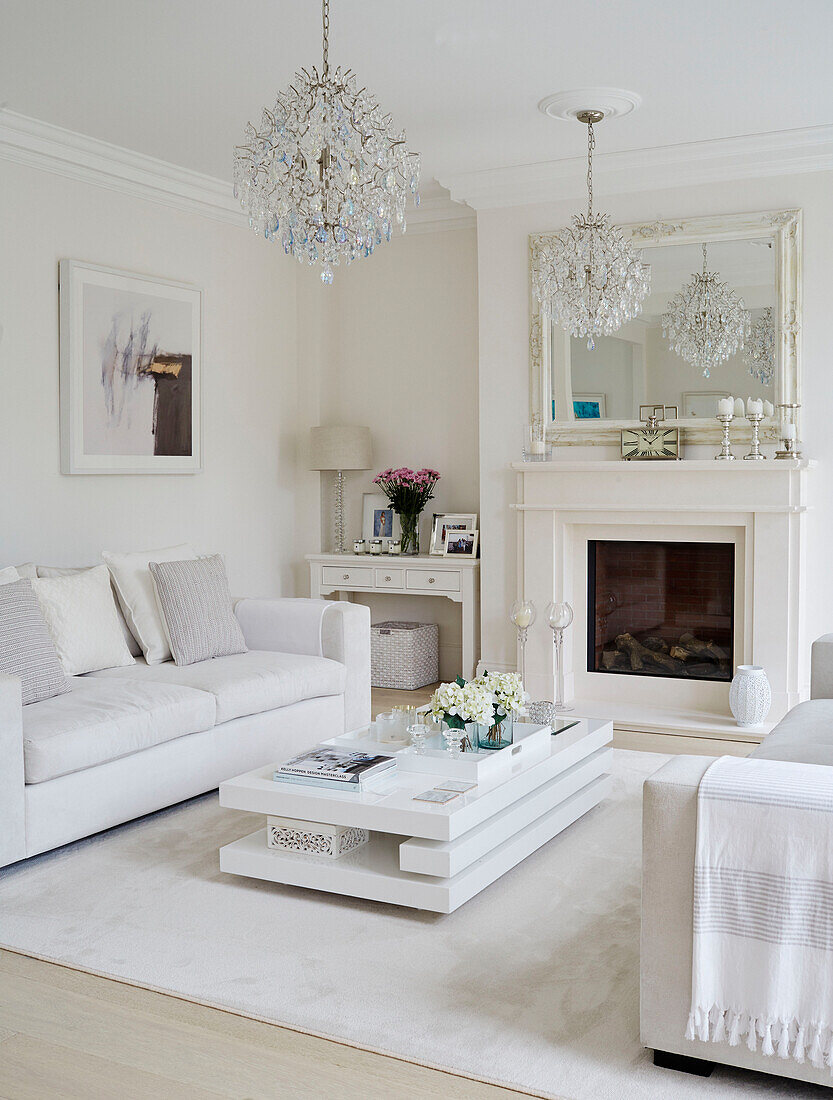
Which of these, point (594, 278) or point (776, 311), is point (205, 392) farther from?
point (776, 311)

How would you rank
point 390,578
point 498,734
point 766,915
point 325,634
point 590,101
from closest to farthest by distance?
1. point 766,915
2. point 498,734
3. point 590,101
4. point 325,634
5. point 390,578

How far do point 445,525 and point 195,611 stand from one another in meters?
2.04

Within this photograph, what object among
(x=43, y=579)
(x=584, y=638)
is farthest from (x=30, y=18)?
(x=584, y=638)

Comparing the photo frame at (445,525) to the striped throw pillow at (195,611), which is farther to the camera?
the photo frame at (445,525)

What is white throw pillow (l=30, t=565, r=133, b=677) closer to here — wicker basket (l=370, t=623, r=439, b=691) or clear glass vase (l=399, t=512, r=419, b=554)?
wicker basket (l=370, t=623, r=439, b=691)

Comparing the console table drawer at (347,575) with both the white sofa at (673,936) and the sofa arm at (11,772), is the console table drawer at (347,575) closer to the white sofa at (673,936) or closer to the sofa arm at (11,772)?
the sofa arm at (11,772)

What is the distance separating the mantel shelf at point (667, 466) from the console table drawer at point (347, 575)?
113 cm

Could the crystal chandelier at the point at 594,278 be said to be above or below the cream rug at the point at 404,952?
above

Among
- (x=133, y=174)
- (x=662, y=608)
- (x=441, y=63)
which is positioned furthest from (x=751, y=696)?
(x=133, y=174)

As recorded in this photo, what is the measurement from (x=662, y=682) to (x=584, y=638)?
48cm

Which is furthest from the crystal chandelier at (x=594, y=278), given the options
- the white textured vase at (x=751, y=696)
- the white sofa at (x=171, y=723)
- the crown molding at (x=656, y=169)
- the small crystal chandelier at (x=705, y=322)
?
the white textured vase at (x=751, y=696)

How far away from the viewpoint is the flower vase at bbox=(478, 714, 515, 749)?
3482 millimetres

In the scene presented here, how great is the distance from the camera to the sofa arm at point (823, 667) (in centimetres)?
376

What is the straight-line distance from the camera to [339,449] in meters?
6.24
